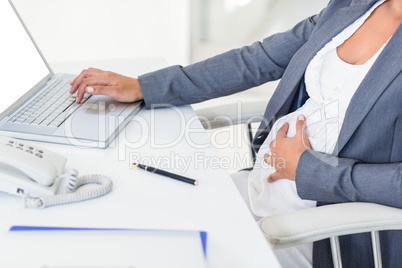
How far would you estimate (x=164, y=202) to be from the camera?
2.32ft

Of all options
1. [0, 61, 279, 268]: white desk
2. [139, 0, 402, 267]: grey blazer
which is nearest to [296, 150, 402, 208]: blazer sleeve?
[139, 0, 402, 267]: grey blazer

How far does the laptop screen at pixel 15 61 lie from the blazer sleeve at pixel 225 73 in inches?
10.4

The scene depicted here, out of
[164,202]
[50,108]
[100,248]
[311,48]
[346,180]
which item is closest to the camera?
[100,248]

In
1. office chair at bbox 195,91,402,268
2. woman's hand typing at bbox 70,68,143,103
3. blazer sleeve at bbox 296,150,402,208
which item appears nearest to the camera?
office chair at bbox 195,91,402,268

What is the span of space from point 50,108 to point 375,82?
0.70 m

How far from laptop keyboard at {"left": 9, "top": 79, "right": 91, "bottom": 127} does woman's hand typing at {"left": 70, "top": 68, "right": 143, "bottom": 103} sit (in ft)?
0.10

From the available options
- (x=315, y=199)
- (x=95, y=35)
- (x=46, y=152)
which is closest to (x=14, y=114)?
(x=46, y=152)

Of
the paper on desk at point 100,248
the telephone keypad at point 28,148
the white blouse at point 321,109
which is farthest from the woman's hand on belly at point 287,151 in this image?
the telephone keypad at point 28,148

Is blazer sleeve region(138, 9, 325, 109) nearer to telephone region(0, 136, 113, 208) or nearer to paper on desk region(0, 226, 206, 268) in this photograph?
telephone region(0, 136, 113, 208)

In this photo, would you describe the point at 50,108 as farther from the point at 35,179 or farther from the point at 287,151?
the point at 287,151

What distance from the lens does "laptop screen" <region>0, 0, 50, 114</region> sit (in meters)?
0.95

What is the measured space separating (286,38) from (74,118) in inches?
24.4

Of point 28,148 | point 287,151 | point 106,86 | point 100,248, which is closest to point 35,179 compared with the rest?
point 28,148

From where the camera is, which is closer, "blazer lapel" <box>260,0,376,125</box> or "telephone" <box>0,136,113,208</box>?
"telephone" <box>0,136,113,208</box>
